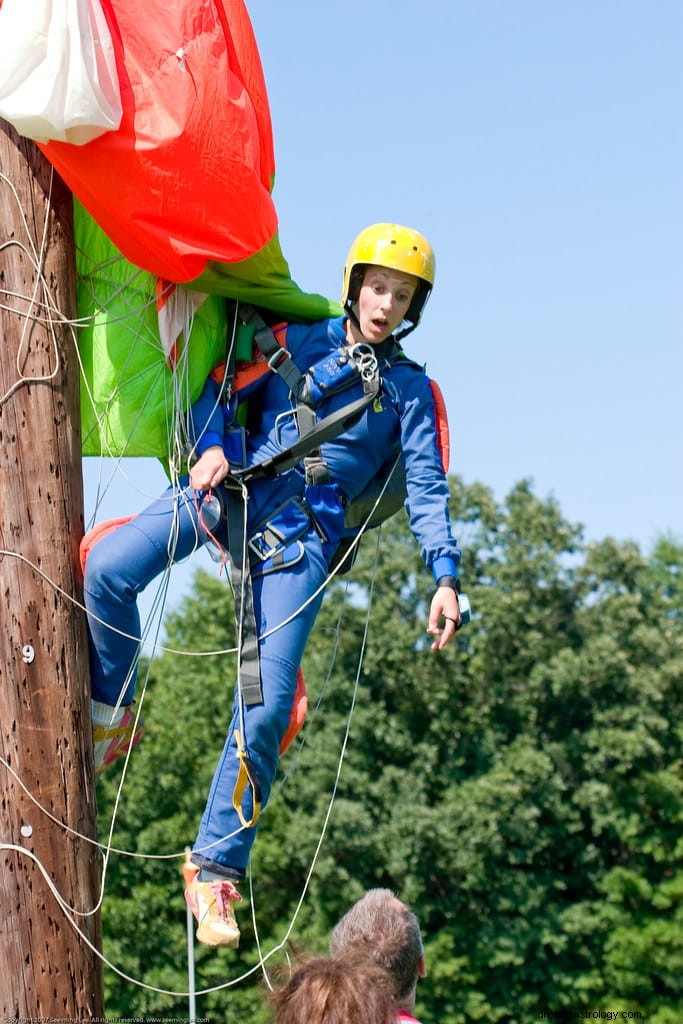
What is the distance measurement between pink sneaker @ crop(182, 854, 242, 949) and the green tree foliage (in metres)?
15.1

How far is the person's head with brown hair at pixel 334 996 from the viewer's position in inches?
91.7

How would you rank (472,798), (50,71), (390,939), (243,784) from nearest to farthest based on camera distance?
(390,939) → (50,71) → (243,784) → (472,798)

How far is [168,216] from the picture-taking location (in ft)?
13.3

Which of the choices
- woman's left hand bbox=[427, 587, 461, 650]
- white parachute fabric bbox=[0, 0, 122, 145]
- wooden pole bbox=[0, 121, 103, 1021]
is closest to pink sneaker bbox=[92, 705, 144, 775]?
wooden pole bbox=[0, 121, 103, 1021]

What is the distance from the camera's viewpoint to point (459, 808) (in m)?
19.6

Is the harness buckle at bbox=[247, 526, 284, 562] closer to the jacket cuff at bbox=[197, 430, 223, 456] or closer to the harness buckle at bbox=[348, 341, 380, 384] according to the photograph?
the jacket cuff at bbox=[197, 430, 223, 456]

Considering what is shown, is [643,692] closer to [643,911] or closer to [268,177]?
[643,911]

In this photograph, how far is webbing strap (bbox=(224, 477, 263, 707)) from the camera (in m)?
4.20

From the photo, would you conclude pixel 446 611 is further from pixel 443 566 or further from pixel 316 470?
pixel 316 470

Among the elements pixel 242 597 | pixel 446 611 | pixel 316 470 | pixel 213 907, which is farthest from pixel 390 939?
pixel 316 470

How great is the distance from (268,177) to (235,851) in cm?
217

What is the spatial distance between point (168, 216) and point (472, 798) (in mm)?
16623

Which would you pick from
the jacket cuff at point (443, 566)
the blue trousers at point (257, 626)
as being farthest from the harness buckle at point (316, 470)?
the jacket cuff at point (443, 566)

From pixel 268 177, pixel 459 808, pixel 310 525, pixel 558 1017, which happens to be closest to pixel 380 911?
→ pixel 310 525
